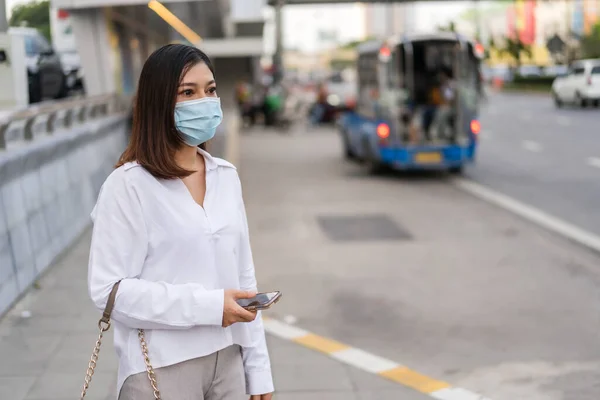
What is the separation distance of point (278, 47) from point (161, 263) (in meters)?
48.3

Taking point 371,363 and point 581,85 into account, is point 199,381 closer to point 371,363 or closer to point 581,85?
point 371,363

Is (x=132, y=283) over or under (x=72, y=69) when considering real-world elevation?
under

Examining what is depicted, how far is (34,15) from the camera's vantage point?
12.3 m

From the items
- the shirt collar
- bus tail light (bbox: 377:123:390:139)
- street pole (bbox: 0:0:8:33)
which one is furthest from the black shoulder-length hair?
bus tail light (bbox: 377:123:390:139)

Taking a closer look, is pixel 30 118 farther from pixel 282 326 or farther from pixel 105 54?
pixel 105 54

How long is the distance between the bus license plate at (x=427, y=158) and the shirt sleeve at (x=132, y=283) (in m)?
13.7

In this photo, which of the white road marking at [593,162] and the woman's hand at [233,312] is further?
the white road marking at [593,162]

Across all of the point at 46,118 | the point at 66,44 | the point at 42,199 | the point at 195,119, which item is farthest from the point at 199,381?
the point at 66,44

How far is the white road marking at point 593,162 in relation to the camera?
56.6 ft

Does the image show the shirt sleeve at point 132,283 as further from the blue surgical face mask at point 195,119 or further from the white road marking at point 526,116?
the white road marking at point 526,116

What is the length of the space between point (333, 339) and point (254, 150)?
17.5 meters

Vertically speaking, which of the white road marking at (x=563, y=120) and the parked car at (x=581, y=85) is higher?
the parked car at (x=581, y=85)

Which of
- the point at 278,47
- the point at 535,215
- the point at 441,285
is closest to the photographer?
the point at 441,285

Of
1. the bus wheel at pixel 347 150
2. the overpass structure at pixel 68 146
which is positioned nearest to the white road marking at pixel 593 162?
the bus wheel at pixel 347 150
